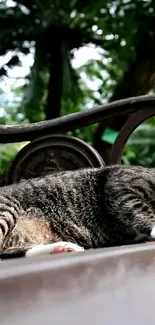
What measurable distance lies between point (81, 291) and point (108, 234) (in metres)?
1.69

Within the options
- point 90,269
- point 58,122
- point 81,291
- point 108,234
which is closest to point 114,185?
point 108,234

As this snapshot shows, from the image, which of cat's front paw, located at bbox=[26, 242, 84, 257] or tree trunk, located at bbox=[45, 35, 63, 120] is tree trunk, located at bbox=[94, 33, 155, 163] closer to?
tree trunk, located at bbox=[45, 35, 63, 120]

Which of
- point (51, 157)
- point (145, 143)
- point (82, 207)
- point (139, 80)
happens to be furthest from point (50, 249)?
point (145, 143)

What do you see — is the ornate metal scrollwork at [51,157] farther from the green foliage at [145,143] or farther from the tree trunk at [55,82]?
the green foliage at [145,143]

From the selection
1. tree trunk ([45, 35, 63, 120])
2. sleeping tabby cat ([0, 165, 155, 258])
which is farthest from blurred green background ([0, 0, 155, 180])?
sleeping tabby cat ([0, 165, 155, 258])

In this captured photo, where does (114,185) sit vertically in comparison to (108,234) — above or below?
above

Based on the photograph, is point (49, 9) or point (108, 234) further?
point (49, 9)

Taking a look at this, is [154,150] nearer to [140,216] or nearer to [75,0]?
[75,0]

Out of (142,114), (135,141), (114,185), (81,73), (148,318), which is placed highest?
(81,73)

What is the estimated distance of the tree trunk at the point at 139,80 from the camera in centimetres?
515

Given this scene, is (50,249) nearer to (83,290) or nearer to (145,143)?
(83,290)

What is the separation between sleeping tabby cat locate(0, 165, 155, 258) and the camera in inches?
86.3

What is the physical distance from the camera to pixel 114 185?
7.89 ft

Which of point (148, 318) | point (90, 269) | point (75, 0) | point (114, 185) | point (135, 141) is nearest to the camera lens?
point (148, 318)
